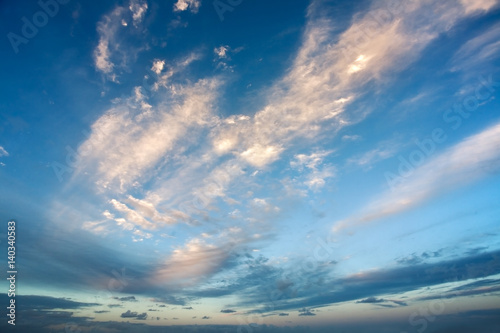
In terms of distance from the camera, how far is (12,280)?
2350 inches

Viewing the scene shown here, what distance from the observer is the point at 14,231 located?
182 ft

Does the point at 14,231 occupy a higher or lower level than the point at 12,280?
higher

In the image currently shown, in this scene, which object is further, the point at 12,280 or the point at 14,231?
the point at 12,280

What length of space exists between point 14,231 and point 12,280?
39.3ft
